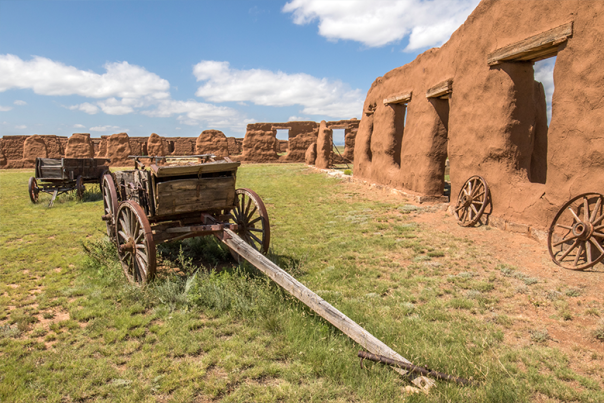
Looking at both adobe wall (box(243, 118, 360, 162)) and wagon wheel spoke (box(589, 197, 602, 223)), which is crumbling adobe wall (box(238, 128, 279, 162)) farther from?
wagon wheel spoke (box(589, 197, 602, 223))

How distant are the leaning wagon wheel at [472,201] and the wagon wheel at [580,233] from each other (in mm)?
1748

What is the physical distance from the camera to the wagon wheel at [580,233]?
14.6 ft

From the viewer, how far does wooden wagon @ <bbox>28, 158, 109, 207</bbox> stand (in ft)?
37.8

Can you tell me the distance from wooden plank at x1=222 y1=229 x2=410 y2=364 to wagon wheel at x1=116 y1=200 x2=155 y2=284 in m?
0.99

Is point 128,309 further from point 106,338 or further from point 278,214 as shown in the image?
point 278,214

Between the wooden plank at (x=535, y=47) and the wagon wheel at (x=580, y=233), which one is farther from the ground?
the wooden plank at (x=535, y=47)

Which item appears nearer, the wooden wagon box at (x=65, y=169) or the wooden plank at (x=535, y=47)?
the wooden plank at (x=535, y=47)

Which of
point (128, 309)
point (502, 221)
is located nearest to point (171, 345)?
point (128, 309)

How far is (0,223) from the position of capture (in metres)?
8.80

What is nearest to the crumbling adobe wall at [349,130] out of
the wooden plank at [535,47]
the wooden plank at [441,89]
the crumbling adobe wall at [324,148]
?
the crumbling adobe wall at [324,148]

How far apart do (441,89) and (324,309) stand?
759 centimetres

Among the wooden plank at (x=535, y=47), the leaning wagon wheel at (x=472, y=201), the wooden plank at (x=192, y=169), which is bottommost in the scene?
the leaning wagon wheel at (x=472, y=201)

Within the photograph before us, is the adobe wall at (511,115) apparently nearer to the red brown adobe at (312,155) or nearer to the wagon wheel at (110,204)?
the wagon wheel at (110,204)

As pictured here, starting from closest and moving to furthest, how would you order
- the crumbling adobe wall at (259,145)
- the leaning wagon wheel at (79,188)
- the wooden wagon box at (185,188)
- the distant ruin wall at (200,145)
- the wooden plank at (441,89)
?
the wooden wagon box at (185,188)
the wooden plank at (441,89)
the leaning wagon wheel at (79,188)
the distant ruin wall at (200,145)
the crumbling adobe wall at (259,145)
